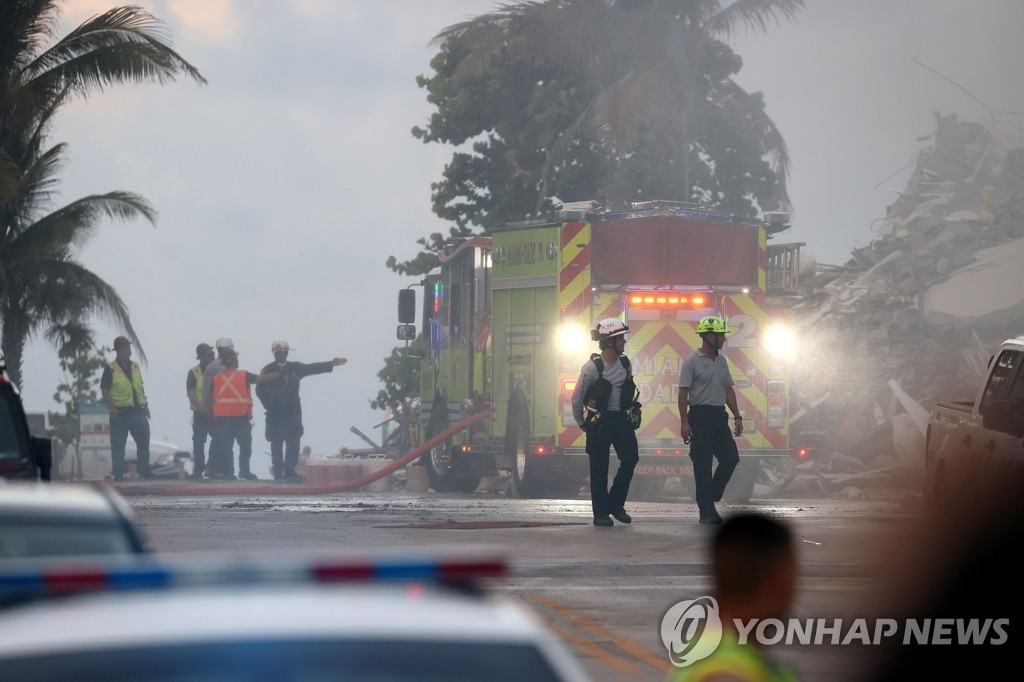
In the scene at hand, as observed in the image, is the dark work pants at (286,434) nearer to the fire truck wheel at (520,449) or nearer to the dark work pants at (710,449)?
the fire truck wheel at (520,449)

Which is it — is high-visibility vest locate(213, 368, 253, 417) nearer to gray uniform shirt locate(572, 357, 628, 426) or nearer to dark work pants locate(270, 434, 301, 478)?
dark work pants locate(270, 434, 301, 478)

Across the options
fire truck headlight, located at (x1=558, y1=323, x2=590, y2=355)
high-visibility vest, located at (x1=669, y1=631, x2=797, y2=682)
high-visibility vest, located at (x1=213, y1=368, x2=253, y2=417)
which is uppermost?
fire truck headlight, located at (x1=558, y1=323, x2=590, y2=355)

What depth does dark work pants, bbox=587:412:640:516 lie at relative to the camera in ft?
52.2

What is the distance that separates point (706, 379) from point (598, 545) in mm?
2488

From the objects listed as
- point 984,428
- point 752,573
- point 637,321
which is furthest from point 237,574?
point 637,321

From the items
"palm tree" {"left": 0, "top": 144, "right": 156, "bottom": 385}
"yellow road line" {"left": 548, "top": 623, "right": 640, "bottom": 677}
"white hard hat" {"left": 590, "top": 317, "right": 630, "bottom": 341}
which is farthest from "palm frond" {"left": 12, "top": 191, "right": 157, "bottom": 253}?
"yellow road line" {"left": 548, "top": 623, "right": 640, "bottom": 677}

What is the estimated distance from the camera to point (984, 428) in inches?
504

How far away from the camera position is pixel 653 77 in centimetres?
3644

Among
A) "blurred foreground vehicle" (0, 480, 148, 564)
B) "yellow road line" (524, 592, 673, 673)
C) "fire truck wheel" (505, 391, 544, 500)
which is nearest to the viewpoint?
"blurred foreground vehicle" (0, 480, 148, 564)

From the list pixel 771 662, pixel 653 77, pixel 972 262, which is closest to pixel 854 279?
pixel 972 262

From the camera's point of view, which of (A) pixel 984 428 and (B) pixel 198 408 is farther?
(B) pixel 198 408

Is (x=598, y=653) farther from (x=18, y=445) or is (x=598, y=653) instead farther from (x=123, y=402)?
(x=123, y=402)

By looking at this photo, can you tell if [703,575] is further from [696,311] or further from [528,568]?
[696,311]

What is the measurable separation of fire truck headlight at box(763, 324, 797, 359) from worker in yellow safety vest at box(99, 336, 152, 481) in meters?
10.7
